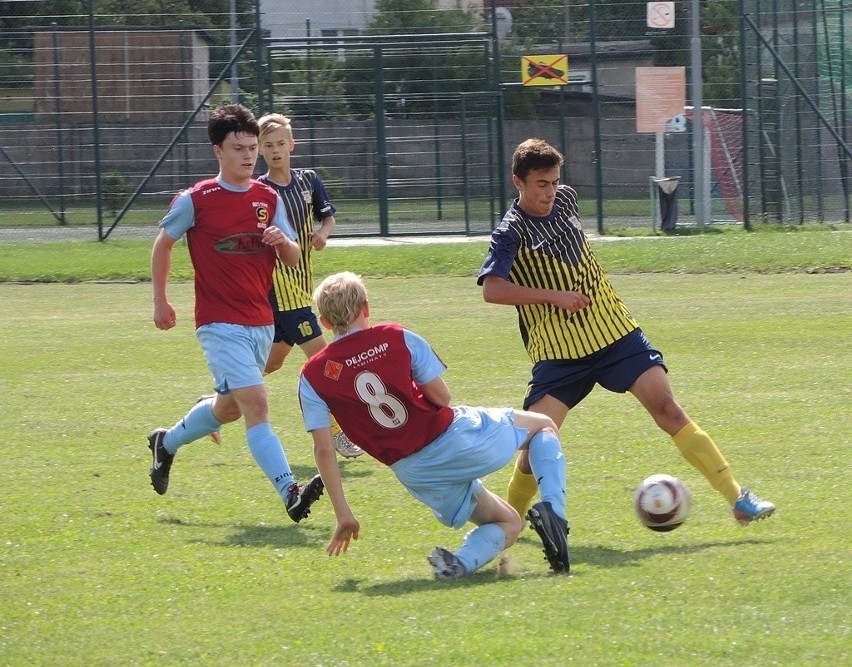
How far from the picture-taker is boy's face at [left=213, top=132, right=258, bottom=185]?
601 cm

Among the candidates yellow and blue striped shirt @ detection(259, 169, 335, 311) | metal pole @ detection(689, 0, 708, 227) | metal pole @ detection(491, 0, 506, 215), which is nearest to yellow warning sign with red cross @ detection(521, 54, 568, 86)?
metal pole @ detection(491, 0, 506, 215)

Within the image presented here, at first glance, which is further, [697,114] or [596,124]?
[697,114]

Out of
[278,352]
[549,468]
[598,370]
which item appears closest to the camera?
[549,468]

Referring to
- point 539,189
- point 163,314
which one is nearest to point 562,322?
point 539,189

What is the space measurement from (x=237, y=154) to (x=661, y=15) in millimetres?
14732

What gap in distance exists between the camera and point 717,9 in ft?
67.8

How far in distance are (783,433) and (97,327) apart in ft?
24.0

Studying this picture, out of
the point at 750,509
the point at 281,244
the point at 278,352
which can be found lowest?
the point at 750,509

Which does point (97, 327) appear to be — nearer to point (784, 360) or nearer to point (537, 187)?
point (784, 360)

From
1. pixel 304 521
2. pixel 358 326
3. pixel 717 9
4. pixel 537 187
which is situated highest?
pixel 717 9

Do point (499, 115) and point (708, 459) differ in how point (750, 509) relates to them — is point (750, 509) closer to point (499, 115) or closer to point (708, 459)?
point (708, 459)

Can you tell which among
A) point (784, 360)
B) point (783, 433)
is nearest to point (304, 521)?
point (783, 433)

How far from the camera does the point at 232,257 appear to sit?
239 inches

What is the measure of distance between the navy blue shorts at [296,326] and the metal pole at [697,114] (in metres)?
12.9
